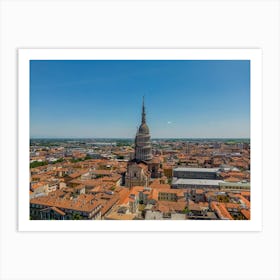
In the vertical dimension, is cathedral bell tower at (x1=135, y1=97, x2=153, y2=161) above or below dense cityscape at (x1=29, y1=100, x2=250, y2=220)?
above

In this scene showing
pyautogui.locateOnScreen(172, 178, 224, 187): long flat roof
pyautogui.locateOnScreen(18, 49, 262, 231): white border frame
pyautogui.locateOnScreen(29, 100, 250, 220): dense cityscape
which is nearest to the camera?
pyautogui.locateOnScreen(18, 49, 262, 231): white border frame

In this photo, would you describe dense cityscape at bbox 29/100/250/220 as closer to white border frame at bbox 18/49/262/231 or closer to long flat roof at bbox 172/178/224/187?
long flat roof at bbox 172/178/224/187

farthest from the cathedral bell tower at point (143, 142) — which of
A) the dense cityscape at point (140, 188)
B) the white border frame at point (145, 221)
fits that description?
the white border frame at point (145, 221)

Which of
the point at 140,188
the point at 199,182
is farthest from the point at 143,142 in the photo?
the point at 199,182

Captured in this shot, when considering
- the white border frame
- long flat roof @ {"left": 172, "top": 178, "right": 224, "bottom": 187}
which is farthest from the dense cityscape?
the white border frame

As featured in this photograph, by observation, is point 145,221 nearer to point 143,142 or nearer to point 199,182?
point 199,182

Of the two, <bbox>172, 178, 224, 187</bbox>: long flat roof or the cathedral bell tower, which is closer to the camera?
the cathedral bell tower

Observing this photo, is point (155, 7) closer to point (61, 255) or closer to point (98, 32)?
point (98, 32)
